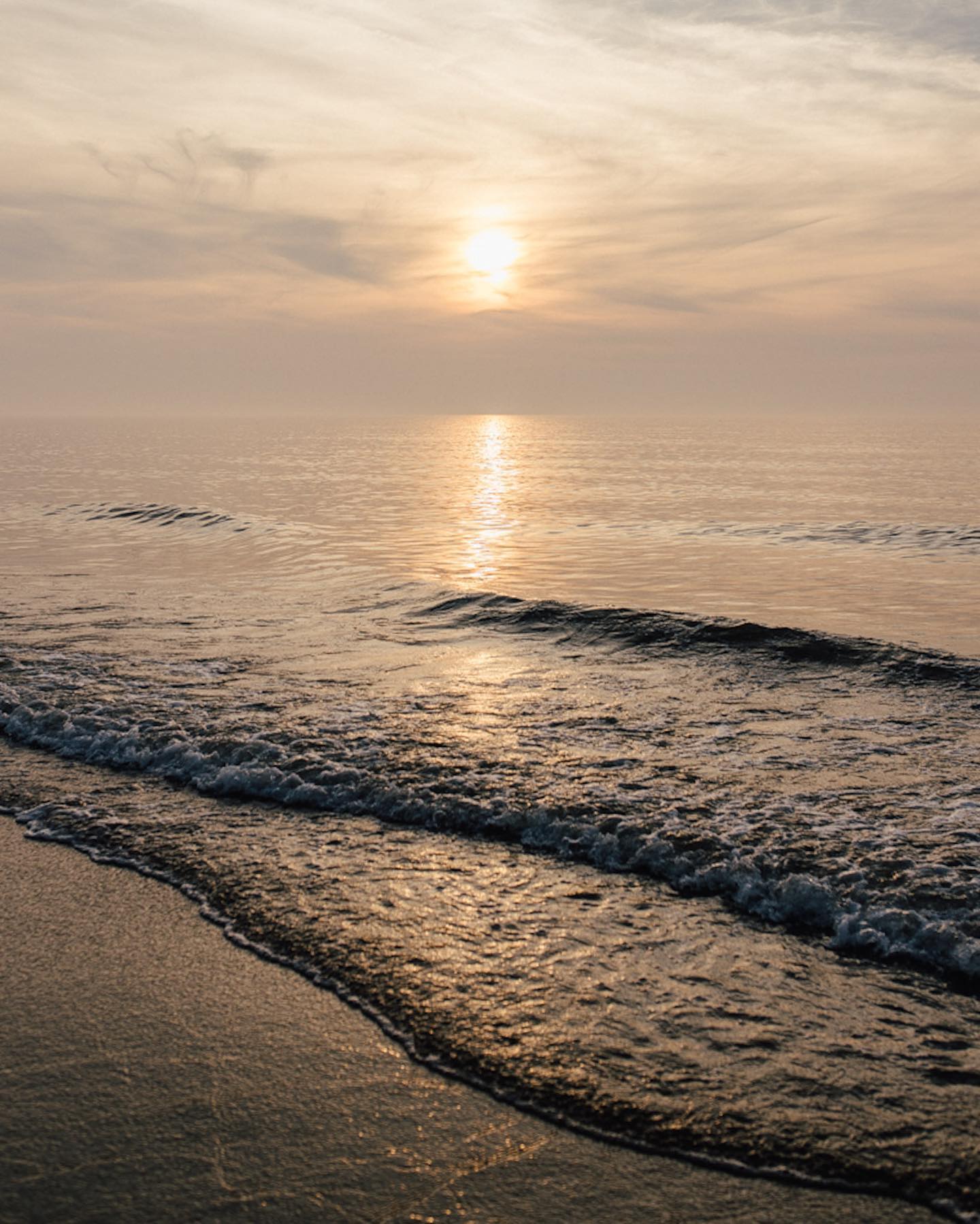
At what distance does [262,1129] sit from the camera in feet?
14.5

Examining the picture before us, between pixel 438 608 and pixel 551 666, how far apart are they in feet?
18.3

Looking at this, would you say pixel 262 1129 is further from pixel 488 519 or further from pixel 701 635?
pixel 488 519

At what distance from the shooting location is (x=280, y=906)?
6.75 m

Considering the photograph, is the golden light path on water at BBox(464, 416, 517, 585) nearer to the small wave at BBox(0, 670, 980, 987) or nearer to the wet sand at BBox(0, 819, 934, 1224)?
the small wave at BBox(0, 670, 980, 987)


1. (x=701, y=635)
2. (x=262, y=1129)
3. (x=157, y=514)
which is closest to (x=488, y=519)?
(x=157, y=514)

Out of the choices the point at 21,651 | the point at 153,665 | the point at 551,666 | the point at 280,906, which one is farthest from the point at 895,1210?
the point at 21,651

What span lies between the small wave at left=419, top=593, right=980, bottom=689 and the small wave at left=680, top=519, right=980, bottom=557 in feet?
49.4

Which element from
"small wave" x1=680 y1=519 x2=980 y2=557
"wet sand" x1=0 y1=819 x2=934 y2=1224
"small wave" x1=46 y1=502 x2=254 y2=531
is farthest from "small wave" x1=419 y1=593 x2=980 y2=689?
"small wave" x1=46 y1=502 x2=254 y2=531

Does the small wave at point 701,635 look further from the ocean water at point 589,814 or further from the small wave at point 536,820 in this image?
the small wave at point 536,820

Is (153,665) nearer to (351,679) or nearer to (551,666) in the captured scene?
(351,679)

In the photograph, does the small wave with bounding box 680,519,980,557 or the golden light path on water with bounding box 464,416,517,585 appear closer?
the golden light path on water with bounding box 464,416,517,585

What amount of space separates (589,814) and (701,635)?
29.5 feet

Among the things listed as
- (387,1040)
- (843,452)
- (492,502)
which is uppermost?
(843,452)

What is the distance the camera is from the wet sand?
3.98 m
